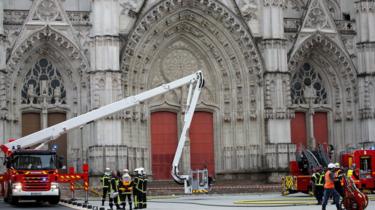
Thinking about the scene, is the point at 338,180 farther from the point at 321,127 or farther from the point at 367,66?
the point at 321,127

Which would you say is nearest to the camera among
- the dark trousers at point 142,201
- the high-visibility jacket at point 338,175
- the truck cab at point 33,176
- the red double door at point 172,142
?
the high-visibility jacket at point 338,175

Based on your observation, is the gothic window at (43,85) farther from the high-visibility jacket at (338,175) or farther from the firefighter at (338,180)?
the high-visibility jacket at (338,175)

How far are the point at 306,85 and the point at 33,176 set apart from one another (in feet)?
72.6

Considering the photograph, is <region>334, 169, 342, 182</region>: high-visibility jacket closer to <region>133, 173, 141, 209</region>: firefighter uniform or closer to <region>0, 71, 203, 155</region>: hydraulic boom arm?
<region>133, 173, 141, 209</region>: firefighter uniform

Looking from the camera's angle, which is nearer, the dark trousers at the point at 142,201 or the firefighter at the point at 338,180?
the firefighter at the point at 338,180

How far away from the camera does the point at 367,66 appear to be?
45.3 meters

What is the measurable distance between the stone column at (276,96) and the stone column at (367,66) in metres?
4.97

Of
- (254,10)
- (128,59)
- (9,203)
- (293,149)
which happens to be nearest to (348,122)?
(293,149)

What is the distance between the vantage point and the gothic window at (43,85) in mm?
Result: 41938

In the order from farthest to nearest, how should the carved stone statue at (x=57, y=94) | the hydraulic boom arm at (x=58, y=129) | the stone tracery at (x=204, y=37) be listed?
the stone tracery at (x=204, y=37) < the carved stone statue at (x=57, y=94) < the hydraulic boom arm at (x=58, y=129)

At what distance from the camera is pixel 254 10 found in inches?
1748

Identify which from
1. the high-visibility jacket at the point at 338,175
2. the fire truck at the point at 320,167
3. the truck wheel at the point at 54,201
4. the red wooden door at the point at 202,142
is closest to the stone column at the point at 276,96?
the red wooden door at the point at 202,142

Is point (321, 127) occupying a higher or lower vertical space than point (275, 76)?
lower

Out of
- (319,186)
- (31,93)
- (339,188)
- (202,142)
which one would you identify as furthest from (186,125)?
(339,188)
